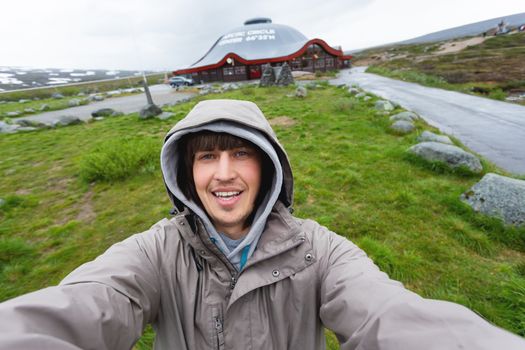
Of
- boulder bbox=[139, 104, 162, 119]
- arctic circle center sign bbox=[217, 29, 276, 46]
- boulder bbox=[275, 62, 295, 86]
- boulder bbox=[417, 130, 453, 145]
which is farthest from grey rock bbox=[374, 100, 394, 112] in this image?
arctic circle center sign bbox=[217, 29, 276, 46]

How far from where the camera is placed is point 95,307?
1.09m

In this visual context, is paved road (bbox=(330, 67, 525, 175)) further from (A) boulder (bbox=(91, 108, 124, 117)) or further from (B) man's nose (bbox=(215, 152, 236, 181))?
(A) boulder (bbox=(91, 108, 124, 117))

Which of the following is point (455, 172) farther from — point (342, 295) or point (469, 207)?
point (342, 295)

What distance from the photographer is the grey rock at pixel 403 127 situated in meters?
7.48

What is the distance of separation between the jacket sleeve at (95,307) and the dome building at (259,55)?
39.8 meters

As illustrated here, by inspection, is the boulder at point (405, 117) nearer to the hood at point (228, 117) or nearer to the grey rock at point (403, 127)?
the grey rock at point (403, 127)

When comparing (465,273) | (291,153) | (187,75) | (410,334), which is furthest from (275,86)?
(187,75)

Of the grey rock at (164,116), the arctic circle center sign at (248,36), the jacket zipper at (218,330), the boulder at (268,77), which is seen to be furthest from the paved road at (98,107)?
the arctic circle center sign at (248,36)

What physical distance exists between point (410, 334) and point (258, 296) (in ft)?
2.55

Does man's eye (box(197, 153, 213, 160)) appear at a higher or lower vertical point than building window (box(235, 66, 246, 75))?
lower

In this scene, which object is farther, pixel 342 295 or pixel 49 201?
pixel 49 201

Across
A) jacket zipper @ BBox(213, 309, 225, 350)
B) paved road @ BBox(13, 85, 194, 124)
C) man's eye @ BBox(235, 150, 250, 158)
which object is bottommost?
jacket zipper @ BBox(213, 309, 225, 350)

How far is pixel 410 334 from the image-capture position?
0.91 meters

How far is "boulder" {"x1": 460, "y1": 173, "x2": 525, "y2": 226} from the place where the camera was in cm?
320
